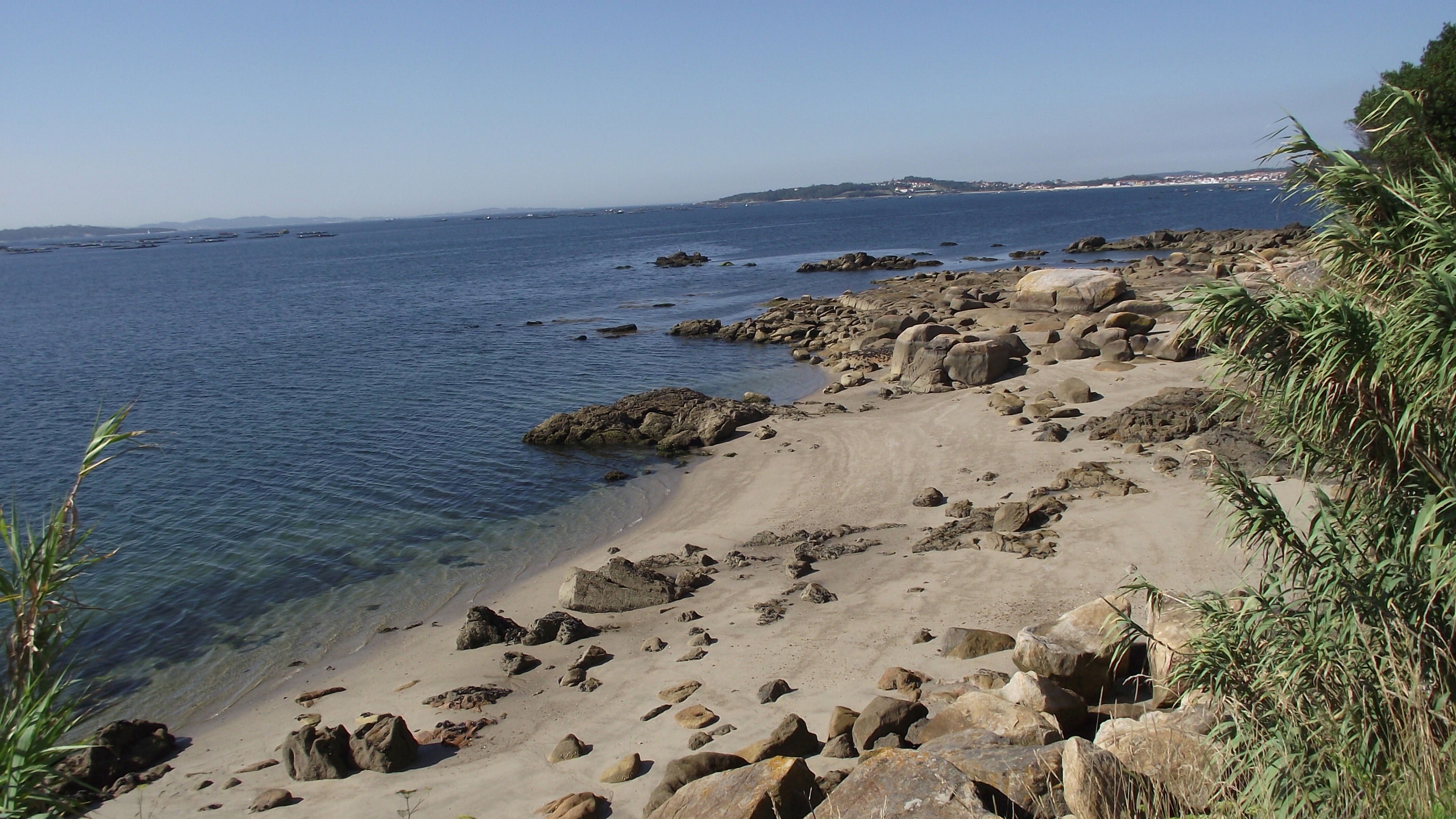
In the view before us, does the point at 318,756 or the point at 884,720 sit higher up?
the point at 884,720

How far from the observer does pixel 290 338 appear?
5547 cm

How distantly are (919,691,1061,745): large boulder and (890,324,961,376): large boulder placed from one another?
24.0 metres

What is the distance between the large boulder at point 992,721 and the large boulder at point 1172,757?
2.69ft

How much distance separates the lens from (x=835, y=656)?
13875mm

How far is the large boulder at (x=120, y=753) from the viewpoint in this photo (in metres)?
12.3

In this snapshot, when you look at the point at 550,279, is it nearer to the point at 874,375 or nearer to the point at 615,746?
the point at 874,375

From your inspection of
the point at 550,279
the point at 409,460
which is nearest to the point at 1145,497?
the point at 409,460

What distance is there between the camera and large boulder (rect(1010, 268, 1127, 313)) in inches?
1597

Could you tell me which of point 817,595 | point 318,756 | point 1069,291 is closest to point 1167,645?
point 817,595

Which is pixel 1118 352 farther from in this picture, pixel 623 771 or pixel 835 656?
pixel 623 771

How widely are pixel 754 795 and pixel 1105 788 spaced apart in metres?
2.98

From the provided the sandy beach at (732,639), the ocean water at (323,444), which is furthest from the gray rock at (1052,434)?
the ocean water at (323,444)

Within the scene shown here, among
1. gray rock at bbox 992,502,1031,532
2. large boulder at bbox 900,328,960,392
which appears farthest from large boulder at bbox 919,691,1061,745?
large boulder at bbox 900,328,960,392

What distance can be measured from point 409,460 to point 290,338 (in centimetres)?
3272
